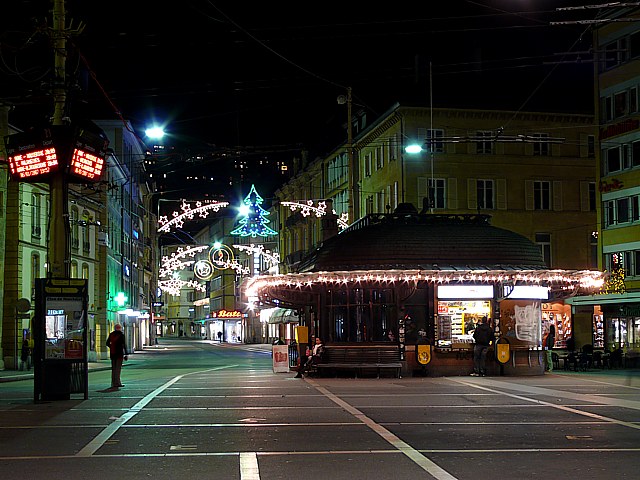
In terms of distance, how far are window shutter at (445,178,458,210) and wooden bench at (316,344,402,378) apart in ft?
103

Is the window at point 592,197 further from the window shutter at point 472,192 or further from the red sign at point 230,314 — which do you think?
the red sign at point 230,314

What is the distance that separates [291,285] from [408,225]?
462cm

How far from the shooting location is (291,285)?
107 feet

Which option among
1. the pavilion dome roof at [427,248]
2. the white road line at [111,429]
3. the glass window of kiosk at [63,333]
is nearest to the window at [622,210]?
the pavilion dome roof at [427,248]

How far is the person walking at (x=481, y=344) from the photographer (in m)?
30.8

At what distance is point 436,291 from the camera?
3188 centimetres

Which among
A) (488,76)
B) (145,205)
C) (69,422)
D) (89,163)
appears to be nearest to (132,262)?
(145,205)

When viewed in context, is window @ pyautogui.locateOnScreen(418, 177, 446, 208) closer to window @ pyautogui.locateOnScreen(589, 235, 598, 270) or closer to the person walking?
window @ pyautogui.locateOnScreen(589, 235, 598, 270)

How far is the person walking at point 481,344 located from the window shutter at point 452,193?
100ft

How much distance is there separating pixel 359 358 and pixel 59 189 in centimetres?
1242

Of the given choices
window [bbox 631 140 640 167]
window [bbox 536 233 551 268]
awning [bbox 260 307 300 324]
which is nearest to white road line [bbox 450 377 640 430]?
window [bbox 631 140 640 167]

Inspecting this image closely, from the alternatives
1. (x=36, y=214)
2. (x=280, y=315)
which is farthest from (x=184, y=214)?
(x=280, y=315)

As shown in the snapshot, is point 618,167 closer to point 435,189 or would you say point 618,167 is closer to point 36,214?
point 435,189

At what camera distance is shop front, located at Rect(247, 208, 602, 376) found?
3142 centimetres
